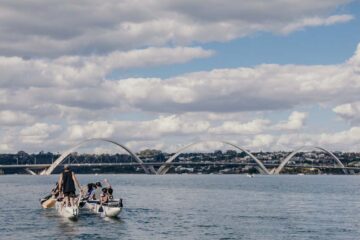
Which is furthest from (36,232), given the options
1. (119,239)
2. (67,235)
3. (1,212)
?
(1,212)

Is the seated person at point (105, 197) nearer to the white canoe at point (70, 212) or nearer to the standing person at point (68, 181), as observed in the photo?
the white canoe at point (70, 212)

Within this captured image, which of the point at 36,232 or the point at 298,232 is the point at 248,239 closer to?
the point at 298,232

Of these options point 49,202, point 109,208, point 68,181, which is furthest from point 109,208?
point 49,202

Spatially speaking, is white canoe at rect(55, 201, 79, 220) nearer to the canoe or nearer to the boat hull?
the boat hull

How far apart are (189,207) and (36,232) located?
25893 millimetres

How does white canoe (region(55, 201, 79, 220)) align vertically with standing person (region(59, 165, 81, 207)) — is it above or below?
below

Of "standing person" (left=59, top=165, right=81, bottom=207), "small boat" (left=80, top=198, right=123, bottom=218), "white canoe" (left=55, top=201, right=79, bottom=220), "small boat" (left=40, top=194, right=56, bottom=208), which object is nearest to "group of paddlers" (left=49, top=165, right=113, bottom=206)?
"standing person" (left=59, top=165, right=81, bottom=207)

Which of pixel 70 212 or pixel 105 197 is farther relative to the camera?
pixel 105 197

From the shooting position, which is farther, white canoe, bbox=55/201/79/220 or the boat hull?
the boat hull

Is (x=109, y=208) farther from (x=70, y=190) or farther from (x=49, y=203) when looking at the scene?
(x=49, y=203)

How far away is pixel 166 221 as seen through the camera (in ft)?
159

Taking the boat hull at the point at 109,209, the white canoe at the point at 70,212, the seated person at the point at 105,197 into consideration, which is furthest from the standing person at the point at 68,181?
the seated person at the point at 105,197

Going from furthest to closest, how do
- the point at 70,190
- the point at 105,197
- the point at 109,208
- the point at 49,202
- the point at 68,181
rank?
the point at 49,202 < the point at 105,197 < the point at 109,208 < the point at 70,190 < the point at 68,181

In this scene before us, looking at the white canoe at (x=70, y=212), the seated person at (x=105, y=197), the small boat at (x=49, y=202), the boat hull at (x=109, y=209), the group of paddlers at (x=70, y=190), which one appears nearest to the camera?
the group of paddlers at (x=70, y=190)
